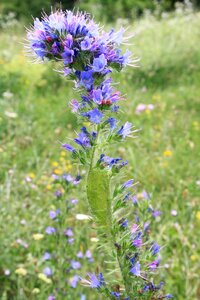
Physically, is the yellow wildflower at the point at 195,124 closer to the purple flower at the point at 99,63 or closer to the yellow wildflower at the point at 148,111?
the yellow wildflower at the point at 148,111

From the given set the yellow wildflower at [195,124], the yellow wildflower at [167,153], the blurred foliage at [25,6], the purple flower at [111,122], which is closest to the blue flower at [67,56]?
the purple flower at [111,122]

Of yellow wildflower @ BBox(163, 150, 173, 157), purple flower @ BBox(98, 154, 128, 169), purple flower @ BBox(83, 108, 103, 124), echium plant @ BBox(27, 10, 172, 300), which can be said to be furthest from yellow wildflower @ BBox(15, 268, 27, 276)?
yellow wildflower @ BBox(163, 150, 173, 157)

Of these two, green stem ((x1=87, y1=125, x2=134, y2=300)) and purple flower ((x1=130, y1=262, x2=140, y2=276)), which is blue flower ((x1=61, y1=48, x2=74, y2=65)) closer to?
green stem ((x1=87, y1=125, x2=134, y2=300))

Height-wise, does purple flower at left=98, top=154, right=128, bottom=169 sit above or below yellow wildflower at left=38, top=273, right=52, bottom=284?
above

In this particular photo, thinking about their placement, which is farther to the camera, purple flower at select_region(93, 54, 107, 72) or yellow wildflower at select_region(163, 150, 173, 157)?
yellow wildflower at select_region(163, 150, 173, 157)

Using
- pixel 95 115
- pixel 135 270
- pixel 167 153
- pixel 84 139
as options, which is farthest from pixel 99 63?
pixel 167 153

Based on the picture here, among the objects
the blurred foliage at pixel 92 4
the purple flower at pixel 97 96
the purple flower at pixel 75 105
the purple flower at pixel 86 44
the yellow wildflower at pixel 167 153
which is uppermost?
the purple flower at pixel 86 44

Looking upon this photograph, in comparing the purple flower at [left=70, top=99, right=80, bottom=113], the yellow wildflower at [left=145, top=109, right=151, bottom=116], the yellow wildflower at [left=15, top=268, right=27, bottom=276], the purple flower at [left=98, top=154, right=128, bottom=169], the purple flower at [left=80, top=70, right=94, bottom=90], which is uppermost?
the purple flower at [left=80, top=70, right=94, bottom=90]
